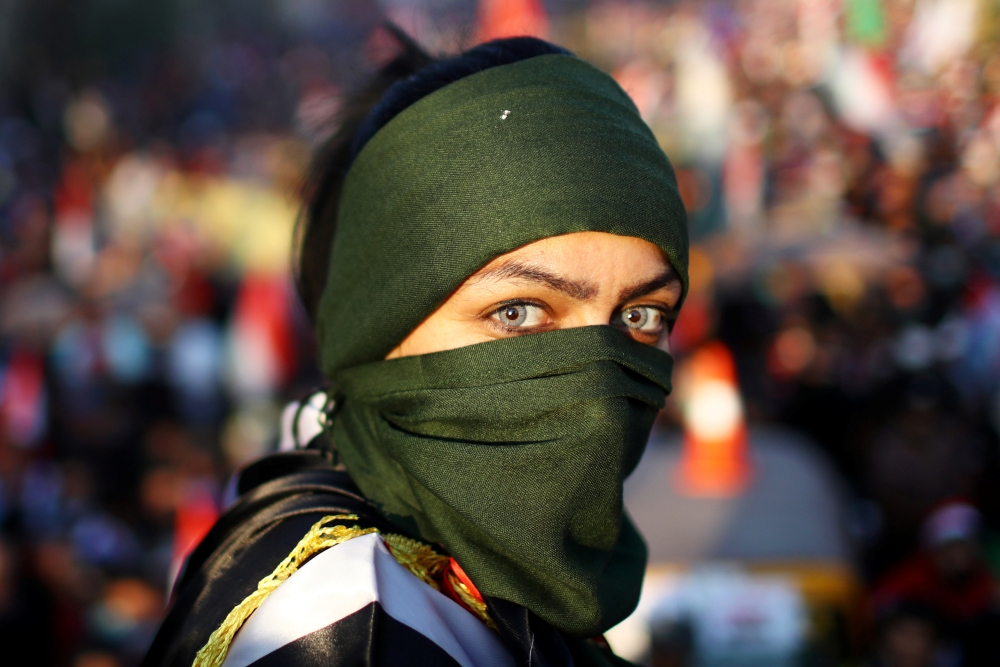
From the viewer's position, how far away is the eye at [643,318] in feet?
4.60

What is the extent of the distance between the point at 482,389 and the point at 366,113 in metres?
0.75

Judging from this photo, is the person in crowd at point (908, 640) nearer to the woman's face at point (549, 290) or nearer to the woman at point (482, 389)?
the woman at point (482, 389)

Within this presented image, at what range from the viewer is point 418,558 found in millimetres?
1213

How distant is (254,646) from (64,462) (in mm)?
5999

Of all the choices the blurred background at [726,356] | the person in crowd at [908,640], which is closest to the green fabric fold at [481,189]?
the blurred background at [726,356]

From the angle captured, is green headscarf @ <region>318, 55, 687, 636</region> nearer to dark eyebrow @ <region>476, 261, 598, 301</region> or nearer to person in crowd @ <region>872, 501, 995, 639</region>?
dark eyebrow @ <region>476, 261, 598, 301</region>

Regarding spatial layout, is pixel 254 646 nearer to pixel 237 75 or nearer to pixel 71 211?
pixel 71 211

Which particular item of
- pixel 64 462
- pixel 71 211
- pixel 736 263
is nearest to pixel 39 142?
pixel 71 211

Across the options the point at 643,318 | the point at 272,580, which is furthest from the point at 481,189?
the point at 272,580

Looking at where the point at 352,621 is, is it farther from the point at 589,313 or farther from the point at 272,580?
the point at 589,313

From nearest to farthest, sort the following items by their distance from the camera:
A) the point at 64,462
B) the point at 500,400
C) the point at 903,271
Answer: the point at 500,400 → the point at 64,462 → the point at 903,271

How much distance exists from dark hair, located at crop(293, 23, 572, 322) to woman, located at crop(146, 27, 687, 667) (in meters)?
0.04

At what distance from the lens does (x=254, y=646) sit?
1040 mm

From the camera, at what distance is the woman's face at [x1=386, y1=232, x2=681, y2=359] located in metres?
1.26
